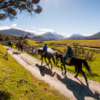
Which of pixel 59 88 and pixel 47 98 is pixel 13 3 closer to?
pixel 47 98

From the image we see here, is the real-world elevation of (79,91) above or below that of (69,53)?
below

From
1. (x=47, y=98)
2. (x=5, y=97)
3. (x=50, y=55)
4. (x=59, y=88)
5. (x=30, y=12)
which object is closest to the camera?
(x=5, y=97)

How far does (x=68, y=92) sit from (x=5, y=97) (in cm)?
454

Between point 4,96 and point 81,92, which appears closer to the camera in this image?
point 4,96

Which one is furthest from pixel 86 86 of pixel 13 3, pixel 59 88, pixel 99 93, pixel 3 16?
pixel 3 16

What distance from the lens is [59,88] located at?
228 inches

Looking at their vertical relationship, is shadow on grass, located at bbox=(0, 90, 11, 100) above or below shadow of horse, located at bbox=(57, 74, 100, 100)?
above

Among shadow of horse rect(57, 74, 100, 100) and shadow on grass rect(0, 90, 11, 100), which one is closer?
shadow on grass rect(0, 90, 11, 100)

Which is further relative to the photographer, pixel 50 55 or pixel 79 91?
pixel 50 55

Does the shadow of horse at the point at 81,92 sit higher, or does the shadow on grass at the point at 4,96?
the shadow on grass at the point at 4,96

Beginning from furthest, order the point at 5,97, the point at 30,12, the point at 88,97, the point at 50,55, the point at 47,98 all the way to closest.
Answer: the point at 50,55, the point at 30,12, the point at 88,97, the point at 47,98, the point at 5,97

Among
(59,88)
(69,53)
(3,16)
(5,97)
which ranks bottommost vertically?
(59,88)

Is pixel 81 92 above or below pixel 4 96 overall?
below

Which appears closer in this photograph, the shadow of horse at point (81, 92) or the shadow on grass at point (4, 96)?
the shadow on grass at point (4, 96)
